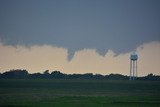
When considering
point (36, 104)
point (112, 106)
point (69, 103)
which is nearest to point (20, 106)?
point (36, 104)

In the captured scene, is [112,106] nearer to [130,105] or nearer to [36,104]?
[130,105]

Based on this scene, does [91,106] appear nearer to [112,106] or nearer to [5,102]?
[112,106]

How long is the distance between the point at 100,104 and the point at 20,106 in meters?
13.6

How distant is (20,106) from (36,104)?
366 centimetres

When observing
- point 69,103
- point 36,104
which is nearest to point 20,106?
point 36,104

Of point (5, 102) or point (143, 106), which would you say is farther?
point (5, 102)

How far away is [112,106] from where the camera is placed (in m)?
81.2

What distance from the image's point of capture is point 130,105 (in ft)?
272

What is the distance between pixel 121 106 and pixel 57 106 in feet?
33.8

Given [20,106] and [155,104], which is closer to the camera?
[20,106]

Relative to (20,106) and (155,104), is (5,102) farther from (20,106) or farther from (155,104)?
(155,104)

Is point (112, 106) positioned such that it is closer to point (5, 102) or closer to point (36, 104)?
point (36, 104)

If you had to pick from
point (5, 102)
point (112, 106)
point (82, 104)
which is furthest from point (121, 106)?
point (5, 102)

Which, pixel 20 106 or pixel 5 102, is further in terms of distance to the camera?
pixel 5 102
